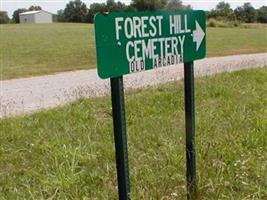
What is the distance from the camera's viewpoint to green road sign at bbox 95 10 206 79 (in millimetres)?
2373

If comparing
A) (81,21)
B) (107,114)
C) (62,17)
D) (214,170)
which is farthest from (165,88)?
(62,17)

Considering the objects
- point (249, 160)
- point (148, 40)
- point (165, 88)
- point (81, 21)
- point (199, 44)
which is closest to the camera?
point (148, 40)

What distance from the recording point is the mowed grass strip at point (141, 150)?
348cm

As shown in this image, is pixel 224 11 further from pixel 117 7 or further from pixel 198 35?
pixel 198 35

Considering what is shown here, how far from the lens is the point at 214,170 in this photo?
12.1 feet

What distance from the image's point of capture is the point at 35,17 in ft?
368

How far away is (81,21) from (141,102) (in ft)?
253

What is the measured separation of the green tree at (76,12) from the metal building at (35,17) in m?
22.0

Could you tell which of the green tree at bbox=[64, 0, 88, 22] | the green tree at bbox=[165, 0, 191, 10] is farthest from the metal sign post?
the green tree at bbox=[64, 0, 88, 22]

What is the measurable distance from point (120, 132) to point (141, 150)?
2.04m

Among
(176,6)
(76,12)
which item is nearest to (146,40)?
(176,6)

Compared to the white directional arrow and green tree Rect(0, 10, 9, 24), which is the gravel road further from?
green tree Rect(0, 10, 9, 24)

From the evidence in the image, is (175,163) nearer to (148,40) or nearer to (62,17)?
(148,40)

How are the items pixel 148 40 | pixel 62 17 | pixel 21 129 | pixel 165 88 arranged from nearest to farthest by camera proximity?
1. pixel 148 40
2. pixel 21 129
3. pixel 165 88
4. pixel 62 17
